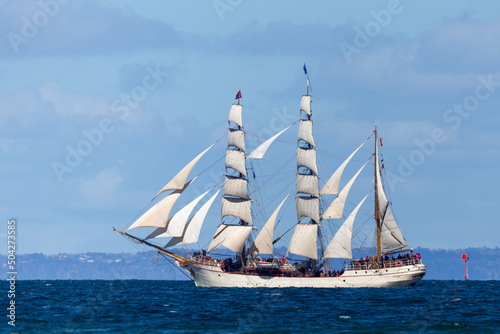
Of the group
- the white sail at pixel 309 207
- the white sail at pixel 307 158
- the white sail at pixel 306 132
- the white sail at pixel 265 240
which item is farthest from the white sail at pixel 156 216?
the white sail at pixel 306 132

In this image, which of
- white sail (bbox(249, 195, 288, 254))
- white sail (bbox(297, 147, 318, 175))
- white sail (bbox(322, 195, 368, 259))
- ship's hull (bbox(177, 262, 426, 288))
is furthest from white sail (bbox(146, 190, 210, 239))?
white sail (bbox(322, 195, 368, 259))

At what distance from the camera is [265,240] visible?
113 meters

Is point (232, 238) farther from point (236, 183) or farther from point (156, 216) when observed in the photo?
point (156, 216)

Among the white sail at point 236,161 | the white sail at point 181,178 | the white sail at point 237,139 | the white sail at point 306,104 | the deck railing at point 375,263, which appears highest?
the white sail at point 306,104

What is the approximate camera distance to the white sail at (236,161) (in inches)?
4491

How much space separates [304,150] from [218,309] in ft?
135

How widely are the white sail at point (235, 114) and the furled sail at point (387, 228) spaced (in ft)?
62.8

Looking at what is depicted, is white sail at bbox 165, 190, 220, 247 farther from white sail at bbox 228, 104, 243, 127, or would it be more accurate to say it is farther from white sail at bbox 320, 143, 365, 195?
white sail at bbox 320, 143, 365, 195

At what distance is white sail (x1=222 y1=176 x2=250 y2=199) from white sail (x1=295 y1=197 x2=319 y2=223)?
23.8ft

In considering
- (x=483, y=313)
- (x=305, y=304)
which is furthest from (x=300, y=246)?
(x=483, y=313)

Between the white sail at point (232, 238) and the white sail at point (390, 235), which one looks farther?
the white sail at point (232, 238)

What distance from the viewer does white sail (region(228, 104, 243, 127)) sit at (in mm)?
114500

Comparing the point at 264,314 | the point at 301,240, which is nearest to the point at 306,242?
the point at 301,240

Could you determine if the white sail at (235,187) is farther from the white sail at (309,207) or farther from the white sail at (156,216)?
the white sail at (156,216)
